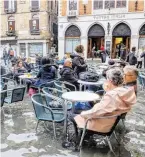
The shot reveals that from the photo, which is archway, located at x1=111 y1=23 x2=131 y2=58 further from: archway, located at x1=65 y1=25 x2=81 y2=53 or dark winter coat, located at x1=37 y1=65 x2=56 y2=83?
dark winter coat, located at x1=37 y1=65 x2=56 y2=83

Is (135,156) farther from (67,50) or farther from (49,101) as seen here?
(67,50)

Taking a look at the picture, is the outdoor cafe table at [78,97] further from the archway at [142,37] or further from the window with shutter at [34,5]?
the window with shutter at [34,5]

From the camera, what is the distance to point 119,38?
2456 centimetres

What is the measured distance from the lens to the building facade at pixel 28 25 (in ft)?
93.6

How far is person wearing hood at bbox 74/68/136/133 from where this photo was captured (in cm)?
319

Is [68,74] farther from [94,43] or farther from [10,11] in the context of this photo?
[10,11]

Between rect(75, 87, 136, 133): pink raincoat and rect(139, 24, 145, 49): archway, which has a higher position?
rect(139, 24, 145, 49): archway

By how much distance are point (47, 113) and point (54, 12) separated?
92.9 feet

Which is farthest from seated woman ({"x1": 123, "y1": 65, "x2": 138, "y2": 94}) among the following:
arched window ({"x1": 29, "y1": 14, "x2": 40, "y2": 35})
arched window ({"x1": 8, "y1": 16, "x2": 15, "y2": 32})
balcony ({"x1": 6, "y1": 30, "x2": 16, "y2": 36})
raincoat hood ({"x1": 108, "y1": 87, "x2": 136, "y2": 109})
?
arched window ({"x1": 8, "y1": 16, "x2": 15, "y2": 32})

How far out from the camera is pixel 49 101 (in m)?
4.78

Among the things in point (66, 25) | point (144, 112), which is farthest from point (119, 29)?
point (144, 112)

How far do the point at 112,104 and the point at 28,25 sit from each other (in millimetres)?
27552

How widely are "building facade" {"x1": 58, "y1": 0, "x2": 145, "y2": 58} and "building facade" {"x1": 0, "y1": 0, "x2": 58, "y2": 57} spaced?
2.97 metres

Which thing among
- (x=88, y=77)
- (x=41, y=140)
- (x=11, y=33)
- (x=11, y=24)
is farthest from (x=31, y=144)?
(x=11, y=24)
